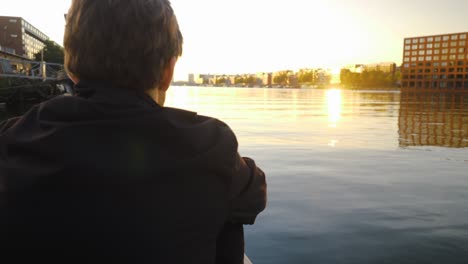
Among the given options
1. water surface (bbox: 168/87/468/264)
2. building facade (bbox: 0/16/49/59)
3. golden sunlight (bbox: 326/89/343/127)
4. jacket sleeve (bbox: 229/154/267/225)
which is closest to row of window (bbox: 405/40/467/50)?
golden sunlight (bbox: 326/89/343/127)

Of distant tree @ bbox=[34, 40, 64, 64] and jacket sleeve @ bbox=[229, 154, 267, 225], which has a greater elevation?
distant tree @ bbox=[34, 40, 64, 64]

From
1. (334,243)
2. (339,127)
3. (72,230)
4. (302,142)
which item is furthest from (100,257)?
(339,127)

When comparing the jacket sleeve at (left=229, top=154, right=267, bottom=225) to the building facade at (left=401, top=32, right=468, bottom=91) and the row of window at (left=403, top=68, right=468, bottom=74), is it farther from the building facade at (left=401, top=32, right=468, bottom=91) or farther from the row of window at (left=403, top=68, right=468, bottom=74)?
the row of window at (left=403, top=68, right=468, bottom=74)

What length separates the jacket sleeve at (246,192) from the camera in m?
1.46

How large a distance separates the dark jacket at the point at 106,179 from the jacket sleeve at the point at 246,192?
115 mm

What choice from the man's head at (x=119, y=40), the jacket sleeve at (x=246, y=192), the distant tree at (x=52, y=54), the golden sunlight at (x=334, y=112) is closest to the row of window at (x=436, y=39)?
the golden sunlight at (x=334, y=112)

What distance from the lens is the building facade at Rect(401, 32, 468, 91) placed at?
126 meters

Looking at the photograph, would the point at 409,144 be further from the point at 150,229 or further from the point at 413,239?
the point at 150,229

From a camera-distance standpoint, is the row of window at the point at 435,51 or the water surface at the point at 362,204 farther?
the row of window at the point at 435,51

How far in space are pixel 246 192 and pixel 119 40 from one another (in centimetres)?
74

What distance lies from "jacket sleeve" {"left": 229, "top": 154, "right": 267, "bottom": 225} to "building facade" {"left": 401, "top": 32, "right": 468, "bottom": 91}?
144 m

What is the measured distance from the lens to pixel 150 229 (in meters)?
1.25

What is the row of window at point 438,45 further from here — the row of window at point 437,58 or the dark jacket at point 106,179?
the dark jacket at point 106,179

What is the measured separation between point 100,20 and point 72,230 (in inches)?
28.1
